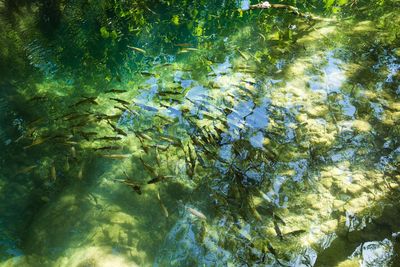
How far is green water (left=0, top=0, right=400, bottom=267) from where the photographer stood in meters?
3.17

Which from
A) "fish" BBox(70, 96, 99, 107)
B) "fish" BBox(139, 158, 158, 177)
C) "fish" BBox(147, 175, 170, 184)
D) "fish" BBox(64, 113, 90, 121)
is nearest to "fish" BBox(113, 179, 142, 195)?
"fish" BBox(147, 175, 170, 184)

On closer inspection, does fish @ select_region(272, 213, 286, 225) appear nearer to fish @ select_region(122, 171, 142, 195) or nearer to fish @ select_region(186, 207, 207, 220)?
fish @ select_region(186, 207, 207, 220)

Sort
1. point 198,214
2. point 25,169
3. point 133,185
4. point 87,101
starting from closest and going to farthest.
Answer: point 198,214 → point 133,185 → point 25,169 → point 87,101

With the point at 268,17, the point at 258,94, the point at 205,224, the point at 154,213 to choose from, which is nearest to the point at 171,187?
the point at 154,213

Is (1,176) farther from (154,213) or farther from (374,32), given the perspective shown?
(374,32)

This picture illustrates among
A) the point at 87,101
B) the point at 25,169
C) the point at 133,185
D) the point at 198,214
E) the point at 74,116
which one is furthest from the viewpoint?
the point at 87,101

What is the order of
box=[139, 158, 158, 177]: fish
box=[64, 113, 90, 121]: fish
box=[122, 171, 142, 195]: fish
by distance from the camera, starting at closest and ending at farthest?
1. box=[122, 171, 142, 195]: fish
2. box=[139, 158, 158, 177]: fish
3. box=[64, 113, 90, 121]: fish

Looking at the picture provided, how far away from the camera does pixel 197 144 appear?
416 cm

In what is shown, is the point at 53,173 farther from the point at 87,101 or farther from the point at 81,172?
the point at 87,101

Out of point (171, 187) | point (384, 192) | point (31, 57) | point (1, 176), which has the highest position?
point (31, 57)

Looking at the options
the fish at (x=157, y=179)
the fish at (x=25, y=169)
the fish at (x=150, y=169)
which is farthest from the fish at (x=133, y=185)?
the fish at (x=25, y=169)

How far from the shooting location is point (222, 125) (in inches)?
178

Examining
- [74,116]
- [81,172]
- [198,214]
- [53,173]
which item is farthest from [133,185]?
[74,116]

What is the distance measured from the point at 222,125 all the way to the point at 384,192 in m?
2.16
